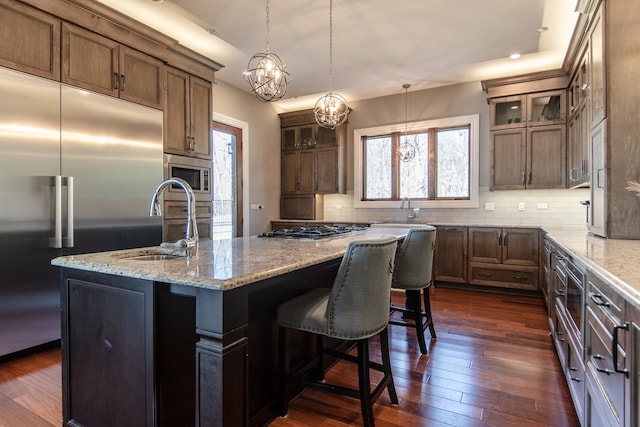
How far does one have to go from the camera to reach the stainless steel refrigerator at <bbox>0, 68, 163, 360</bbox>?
2453 mm

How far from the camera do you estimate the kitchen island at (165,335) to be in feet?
3.77

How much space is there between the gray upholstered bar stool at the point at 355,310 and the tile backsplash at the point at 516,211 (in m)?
3.84

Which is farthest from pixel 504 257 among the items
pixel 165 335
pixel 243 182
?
pixel 165 335

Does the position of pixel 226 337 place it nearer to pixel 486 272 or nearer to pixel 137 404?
pixel 137 404

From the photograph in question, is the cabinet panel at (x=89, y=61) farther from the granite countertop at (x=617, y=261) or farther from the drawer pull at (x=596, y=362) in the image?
the drawer pull at (x=596, y=362)

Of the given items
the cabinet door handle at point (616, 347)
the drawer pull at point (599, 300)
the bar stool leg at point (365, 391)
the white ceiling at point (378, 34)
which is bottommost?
the bar stool leg at point (365, 391)

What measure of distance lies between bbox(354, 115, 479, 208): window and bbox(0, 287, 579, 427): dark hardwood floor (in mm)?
2475

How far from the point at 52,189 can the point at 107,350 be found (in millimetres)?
1809

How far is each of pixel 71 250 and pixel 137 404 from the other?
1.93 meters

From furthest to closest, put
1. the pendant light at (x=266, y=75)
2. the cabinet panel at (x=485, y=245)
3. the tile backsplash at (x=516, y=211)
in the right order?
the tile backsplash at (x=516, y=211) < the cabinet panel at (x=485, y=245) < the pendant light at (x=266, y=75)

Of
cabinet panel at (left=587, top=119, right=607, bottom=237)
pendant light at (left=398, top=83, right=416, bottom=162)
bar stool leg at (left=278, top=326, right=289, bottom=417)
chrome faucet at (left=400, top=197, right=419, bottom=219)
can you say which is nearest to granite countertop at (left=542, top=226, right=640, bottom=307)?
cabinet panel at (left=587, top=119, right=607, bottom=237)

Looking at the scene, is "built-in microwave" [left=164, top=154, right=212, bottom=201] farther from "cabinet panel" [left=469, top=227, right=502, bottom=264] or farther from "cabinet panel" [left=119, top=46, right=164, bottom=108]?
"cabinet panel" [left=469, top=227, right=502, bottom=264]

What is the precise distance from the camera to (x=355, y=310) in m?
1.62

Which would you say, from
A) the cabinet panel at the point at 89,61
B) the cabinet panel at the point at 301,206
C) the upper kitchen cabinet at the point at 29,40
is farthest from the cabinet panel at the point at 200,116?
the cabinet panel at the point at 301,206
